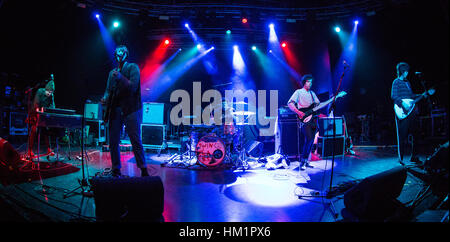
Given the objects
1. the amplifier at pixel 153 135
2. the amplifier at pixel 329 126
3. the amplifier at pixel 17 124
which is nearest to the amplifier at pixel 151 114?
the amplifier at pixel 153 135

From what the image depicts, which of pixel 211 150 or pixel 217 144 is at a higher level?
pixel 217 144

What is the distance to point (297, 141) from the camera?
6156 mm

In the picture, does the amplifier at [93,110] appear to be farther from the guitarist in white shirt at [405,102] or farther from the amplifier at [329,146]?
the guitarist in white shirt at [405,102]

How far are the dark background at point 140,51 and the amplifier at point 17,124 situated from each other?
144 centimetres

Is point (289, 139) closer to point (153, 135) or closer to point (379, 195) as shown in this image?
point (379, 195)

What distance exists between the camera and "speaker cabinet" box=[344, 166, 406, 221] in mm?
1943

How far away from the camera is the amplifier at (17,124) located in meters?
9.80

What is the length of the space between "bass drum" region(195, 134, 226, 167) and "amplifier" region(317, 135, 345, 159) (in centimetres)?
318

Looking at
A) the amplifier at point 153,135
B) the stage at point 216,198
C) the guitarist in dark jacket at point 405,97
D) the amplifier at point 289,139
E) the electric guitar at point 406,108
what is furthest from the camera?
the amplifier at point 153,135

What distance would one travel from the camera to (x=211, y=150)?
5.22 metres

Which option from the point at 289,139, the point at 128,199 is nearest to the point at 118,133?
the point at 128,199

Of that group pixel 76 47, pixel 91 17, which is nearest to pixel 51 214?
pixel 91 17

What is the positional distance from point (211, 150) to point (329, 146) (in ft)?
12.2

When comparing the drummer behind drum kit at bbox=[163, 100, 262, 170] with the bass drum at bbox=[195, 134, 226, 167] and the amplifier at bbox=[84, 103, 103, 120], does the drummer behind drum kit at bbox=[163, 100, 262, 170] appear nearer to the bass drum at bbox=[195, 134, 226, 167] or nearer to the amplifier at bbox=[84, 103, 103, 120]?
the bass drum at bbox=[195, 134, 226, 167]
